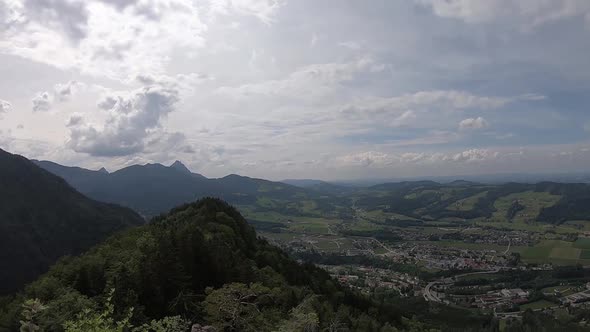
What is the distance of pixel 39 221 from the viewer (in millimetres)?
155250

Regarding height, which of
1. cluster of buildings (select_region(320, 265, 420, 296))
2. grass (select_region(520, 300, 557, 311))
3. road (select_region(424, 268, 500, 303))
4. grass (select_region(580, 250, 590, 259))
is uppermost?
grass (select_region(580, 250, 590, 259))

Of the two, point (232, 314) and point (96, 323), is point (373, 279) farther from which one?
point (96, 323)

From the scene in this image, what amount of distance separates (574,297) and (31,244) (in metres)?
195

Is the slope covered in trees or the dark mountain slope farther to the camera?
the dark mountain slope

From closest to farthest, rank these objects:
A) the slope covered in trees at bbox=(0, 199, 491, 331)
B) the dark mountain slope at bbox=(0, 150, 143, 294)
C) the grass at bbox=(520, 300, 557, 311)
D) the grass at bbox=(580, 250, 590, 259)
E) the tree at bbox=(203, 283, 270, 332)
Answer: the tree at bbox=(203, 283, 270, 332) < the slope covered in trees at bbox=(0, 199, 491, 331) < the grass at bbox=(520, 300, 557, 311) < the dark mountain slope at bbox=(0, 150, 143, 294) < the grass at bbox=(580, 250, 590, 259)

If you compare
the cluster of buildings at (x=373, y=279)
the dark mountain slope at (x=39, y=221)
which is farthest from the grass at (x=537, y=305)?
the dark mountain slope at (x=39, y=221)

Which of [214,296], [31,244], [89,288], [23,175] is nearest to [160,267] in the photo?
[89,288]

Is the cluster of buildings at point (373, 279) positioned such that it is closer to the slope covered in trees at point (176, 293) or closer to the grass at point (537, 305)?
the grass at point (537, 305)

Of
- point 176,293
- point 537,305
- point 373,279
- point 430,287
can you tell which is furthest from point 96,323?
point 430,287

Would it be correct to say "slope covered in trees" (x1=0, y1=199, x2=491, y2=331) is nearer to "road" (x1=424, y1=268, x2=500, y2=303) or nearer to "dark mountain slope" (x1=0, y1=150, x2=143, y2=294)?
"road" (x1=424, y1=268, x2=500, y2=303)

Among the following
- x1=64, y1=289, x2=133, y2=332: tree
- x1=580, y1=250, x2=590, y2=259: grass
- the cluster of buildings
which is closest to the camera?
x1=64, y1=289, x2=133, y2=332: tree

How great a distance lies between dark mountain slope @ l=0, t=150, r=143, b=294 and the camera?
130750 mm

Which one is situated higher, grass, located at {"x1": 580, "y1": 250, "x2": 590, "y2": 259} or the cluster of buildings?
grass, located at {"x1": 580, "y1": 250, "x2": 590, "y2": 259}

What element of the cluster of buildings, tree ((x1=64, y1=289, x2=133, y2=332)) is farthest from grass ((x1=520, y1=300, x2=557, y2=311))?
tree ((x1=64, y1=289, x2=133, y2=332))
